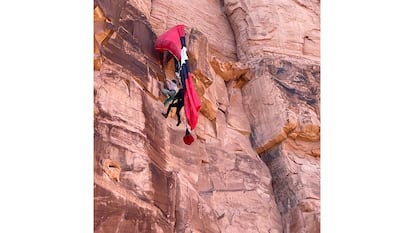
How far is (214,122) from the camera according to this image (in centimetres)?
2070

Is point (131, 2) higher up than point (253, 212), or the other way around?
point (131, 2)

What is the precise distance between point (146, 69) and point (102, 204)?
9.27 feet

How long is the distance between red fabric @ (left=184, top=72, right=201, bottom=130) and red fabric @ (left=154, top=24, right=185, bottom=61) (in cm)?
49

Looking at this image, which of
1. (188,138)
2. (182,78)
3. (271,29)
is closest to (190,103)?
(182,78)

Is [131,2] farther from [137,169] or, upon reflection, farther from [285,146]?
[285,146]

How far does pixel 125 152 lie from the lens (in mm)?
17625

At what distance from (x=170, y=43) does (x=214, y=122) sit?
7.50 feet

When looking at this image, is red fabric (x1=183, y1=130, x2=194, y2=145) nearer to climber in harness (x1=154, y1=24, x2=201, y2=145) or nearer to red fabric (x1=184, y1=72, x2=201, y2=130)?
climber in harness (x1=154, y1=24, x2=201, y2=145)

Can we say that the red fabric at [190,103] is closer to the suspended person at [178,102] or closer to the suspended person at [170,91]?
the suspended person at [178,102]

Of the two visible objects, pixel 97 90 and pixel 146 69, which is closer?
pixel 97 90

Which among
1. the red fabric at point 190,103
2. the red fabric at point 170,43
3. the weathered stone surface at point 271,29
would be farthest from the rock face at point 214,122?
the red fabric at point 190,103

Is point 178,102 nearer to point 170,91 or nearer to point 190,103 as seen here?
point 170,91

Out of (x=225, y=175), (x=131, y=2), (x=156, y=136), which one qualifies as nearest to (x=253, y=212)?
(x=225, y=175)

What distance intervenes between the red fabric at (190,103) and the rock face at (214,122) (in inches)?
18.5
